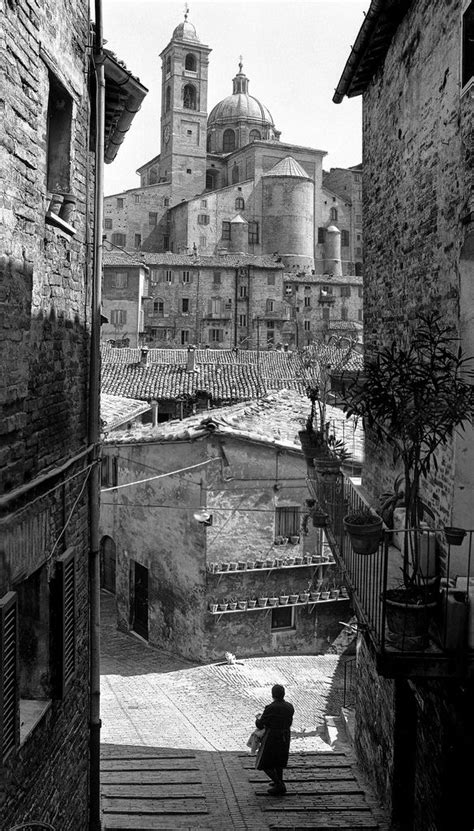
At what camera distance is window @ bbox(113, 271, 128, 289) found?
57.2 meters

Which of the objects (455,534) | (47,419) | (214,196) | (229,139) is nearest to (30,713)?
(47,419)

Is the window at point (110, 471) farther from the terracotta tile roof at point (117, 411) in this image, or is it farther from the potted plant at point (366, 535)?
the potted plant at point (366, 535)

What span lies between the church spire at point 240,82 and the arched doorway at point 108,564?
285 ft

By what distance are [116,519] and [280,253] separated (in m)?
62.2

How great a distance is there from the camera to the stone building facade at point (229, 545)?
1709 cm

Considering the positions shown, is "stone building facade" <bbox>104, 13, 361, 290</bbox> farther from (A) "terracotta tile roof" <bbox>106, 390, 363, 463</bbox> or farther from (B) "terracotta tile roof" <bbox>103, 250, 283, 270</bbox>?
(A) "terracotta tile roof" <bbox>106, 390, 363, 463</bbox>

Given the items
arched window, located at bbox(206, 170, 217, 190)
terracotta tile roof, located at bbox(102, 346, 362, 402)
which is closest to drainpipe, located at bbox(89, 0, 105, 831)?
terracotta tile roof, located at bbox(102, 346, 362, 402)

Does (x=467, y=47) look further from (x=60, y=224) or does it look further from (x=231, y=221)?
(x=231, y=221)

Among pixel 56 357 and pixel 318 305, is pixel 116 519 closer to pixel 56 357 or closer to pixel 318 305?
pixel 56 357

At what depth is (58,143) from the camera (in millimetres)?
7340

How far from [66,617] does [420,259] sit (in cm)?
538

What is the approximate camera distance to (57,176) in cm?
735

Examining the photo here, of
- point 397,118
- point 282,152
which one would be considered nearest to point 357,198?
point 282,152

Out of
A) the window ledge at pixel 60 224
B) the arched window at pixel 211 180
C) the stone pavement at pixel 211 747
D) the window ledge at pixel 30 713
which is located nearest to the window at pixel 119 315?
the arched window at pixel 211 180
